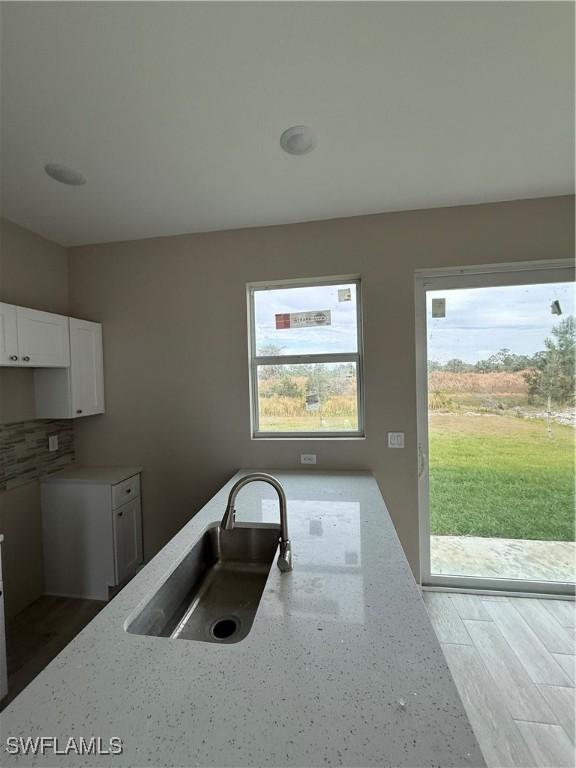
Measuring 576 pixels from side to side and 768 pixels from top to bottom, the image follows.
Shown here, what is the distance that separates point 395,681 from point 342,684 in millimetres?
114

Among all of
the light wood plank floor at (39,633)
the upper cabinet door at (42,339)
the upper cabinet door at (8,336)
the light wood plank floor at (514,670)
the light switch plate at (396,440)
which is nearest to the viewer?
the light wood plank floor at (514,670)

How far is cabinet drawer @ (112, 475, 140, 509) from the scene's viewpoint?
2262 millimetres

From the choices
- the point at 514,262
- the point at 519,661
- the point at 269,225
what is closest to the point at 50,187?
the point at 269,225

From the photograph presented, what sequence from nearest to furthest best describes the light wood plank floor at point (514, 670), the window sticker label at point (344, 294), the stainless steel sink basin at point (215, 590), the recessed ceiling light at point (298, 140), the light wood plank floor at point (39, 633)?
the stainless steel sink basin at point (215, 590)
the light wood plank floor at point (514, 670)
the recessed ceiling light at point (298, 140)
the light wood plank floor at point (39, 633)
the window sticker label at point (344, 294)

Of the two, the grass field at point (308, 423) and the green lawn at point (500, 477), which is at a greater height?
the grass field at point (308, 423)

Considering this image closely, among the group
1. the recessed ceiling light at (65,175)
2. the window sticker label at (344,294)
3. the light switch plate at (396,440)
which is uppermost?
the recessed ceiling light at (65,175)

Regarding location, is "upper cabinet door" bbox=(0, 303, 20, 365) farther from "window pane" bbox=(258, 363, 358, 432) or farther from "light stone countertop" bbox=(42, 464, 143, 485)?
"window pane" bbox=(258, 363, 358, 432)

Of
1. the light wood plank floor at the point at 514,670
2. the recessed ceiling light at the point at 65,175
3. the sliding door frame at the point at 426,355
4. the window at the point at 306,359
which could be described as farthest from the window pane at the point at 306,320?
the light wood plank floor at the point at 514,670

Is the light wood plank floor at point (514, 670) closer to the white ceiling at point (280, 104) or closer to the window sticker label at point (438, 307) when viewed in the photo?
the window sticker label at point (438, 307)

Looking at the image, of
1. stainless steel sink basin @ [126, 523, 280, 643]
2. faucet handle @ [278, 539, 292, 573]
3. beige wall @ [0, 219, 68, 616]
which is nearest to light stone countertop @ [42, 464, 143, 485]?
beige wall @ [0, 219, 68, 616]

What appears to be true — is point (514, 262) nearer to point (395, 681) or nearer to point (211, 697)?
point (395, 681)

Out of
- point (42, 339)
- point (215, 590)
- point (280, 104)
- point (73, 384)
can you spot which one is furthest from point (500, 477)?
point (42, 339)

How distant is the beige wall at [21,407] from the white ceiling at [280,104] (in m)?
0.27

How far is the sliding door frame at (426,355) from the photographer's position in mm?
2146
